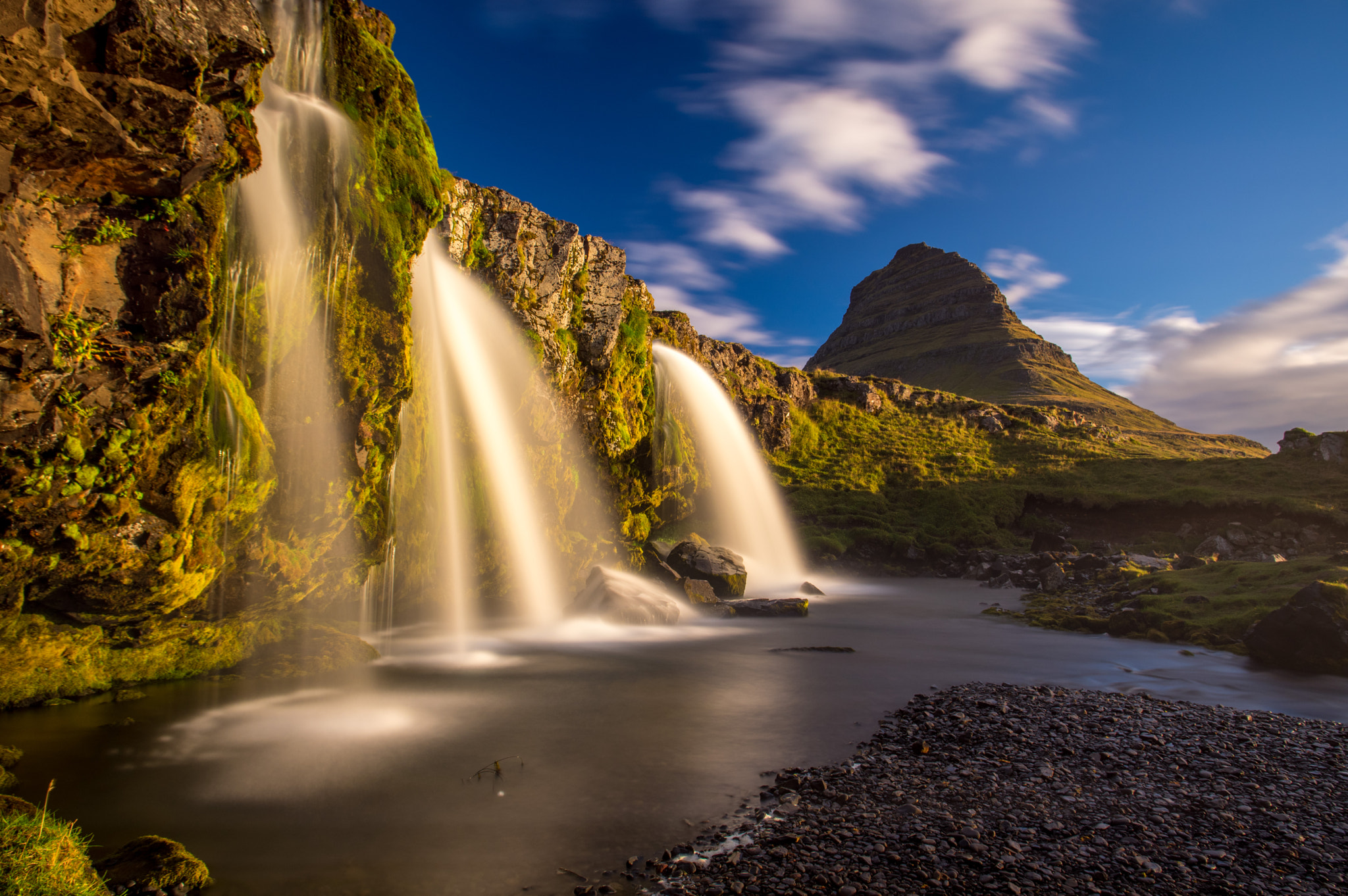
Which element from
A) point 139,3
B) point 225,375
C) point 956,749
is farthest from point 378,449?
point 956,749

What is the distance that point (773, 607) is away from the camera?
25.6 m

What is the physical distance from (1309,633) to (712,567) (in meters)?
20.1

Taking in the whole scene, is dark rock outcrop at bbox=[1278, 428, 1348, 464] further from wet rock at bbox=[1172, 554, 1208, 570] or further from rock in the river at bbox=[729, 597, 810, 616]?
rock in the river at bbox=[729, 597, 810, 616]

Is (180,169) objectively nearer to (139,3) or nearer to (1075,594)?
(139,3)

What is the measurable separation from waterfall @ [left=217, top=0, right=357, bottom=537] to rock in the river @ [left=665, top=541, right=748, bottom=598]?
17543 mm

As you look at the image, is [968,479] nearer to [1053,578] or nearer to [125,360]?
[1053,578]

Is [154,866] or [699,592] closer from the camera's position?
[154,866]

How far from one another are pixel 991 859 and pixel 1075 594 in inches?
1090

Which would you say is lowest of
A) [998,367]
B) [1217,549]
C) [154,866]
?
[154,866]

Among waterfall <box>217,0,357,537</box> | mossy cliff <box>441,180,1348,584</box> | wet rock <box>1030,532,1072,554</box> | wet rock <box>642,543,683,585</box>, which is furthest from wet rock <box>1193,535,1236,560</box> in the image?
waterfall <box>217,0,357,537</box>

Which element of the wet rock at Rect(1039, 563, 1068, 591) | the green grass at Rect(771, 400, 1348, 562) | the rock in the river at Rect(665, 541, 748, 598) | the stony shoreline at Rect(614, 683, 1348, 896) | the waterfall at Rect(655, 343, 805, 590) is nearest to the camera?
the stony shoreline at Rect(614, 683, 1348, 896)

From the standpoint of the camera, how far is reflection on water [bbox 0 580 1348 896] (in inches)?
275

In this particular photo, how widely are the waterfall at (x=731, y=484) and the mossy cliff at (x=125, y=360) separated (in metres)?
28.3

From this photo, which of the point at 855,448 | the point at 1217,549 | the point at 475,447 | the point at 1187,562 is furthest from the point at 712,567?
the point at 855,448
